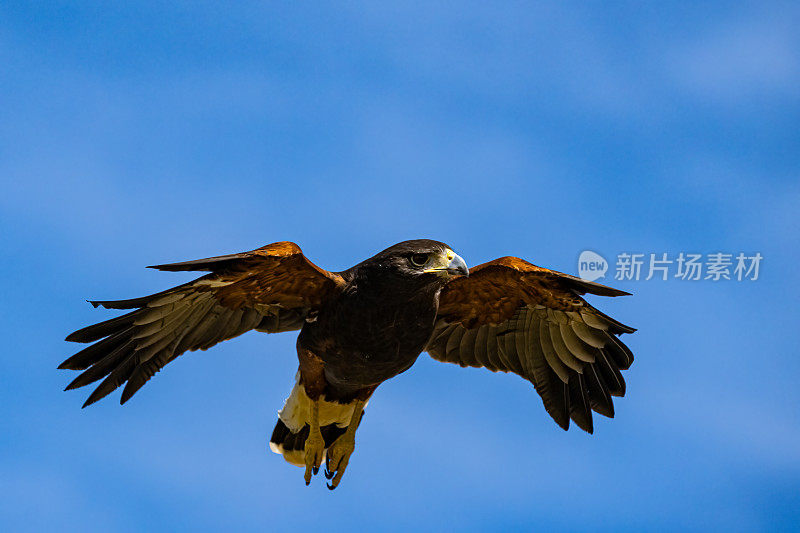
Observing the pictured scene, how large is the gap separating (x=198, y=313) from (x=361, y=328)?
1588mm

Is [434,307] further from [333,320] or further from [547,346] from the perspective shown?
[547,346]

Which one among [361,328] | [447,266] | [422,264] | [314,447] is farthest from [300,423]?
[447,266]

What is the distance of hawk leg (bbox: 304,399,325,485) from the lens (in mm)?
9469

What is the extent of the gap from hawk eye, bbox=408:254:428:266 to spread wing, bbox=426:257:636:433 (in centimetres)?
100

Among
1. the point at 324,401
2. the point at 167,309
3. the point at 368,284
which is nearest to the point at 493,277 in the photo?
the point at 368,284

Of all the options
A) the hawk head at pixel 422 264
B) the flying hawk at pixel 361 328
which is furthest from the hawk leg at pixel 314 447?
the hawk head at pixel 422 264

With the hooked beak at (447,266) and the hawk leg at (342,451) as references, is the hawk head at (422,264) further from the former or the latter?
the hawk leg at (342,451)

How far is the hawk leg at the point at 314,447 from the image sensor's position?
9469 millimetres

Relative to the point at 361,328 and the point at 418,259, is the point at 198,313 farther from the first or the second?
the point at 418,259

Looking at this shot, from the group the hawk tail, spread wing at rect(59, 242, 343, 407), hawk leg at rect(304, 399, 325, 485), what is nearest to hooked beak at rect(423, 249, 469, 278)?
spread wing at rect(59, 242, 343, 407)

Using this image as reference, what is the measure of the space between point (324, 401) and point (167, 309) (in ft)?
6.02

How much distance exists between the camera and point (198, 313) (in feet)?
28.7

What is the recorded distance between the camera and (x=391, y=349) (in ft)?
27.6

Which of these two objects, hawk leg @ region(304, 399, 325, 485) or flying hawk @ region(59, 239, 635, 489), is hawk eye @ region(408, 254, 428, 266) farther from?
hawk leg @ region(304, 399, 325, 485)
